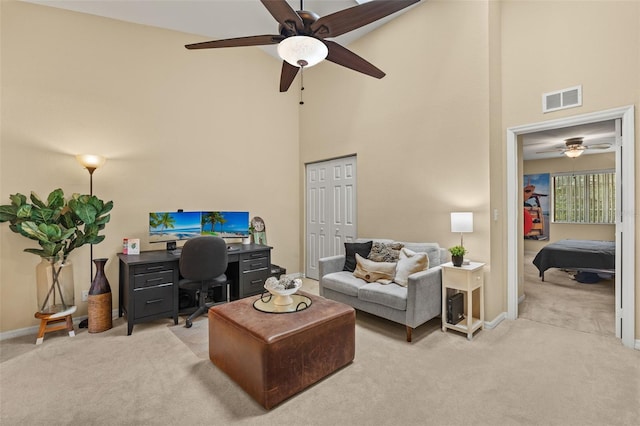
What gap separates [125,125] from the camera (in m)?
3.70

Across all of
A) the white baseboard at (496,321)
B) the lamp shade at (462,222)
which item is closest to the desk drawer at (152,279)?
the lamp shade at (462,222)

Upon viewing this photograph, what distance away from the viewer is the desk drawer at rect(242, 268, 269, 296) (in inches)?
157

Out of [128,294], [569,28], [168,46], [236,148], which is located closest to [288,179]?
[236,148]

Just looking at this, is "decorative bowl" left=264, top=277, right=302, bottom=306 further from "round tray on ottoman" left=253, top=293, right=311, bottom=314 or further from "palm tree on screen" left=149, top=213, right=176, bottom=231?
"palm tree on screen" left=149, top=213, right=176, bottom=231

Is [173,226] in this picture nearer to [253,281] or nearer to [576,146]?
[253,281]

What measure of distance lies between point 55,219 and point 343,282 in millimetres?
3054

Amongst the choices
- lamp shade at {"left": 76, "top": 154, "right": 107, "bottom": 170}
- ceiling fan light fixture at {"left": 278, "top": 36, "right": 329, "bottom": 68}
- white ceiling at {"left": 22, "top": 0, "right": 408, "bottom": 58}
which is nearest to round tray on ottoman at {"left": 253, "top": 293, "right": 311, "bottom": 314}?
ceiling fan light fixture at {"left": 278, "top": 36, "right": 329, "bottom": 68}

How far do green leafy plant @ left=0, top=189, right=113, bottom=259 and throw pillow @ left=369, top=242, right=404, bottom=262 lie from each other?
3.03 m

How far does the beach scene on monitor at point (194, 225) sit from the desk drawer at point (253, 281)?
0.63 m

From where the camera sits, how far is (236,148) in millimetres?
4668

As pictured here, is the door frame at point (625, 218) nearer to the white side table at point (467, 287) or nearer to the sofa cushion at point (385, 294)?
the white side table at point (467, 287)

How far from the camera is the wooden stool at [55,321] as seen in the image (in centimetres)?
294

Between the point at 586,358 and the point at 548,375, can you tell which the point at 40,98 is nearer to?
the point at 548,375

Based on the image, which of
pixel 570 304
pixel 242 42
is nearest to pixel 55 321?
pixel 242 42
